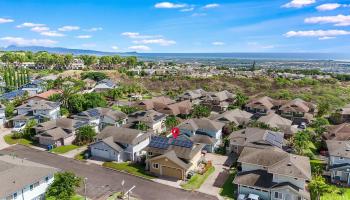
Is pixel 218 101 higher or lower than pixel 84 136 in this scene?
higher

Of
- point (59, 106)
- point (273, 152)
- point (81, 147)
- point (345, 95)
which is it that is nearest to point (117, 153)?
point (81, 147)

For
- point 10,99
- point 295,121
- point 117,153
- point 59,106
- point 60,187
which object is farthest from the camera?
point 10,99

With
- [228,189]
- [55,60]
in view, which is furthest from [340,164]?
[55,60]

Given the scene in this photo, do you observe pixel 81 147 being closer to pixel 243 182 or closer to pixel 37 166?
pixel 37 166

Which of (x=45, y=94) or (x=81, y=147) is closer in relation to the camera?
(x=81, y=147)

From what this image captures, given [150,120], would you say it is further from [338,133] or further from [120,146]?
[338,133]

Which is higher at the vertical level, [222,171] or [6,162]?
[6,162]

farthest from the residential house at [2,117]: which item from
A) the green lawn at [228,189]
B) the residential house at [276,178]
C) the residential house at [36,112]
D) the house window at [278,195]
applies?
the house window at [278,195]

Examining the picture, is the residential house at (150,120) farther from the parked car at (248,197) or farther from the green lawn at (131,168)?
the parked car at (248,197)
